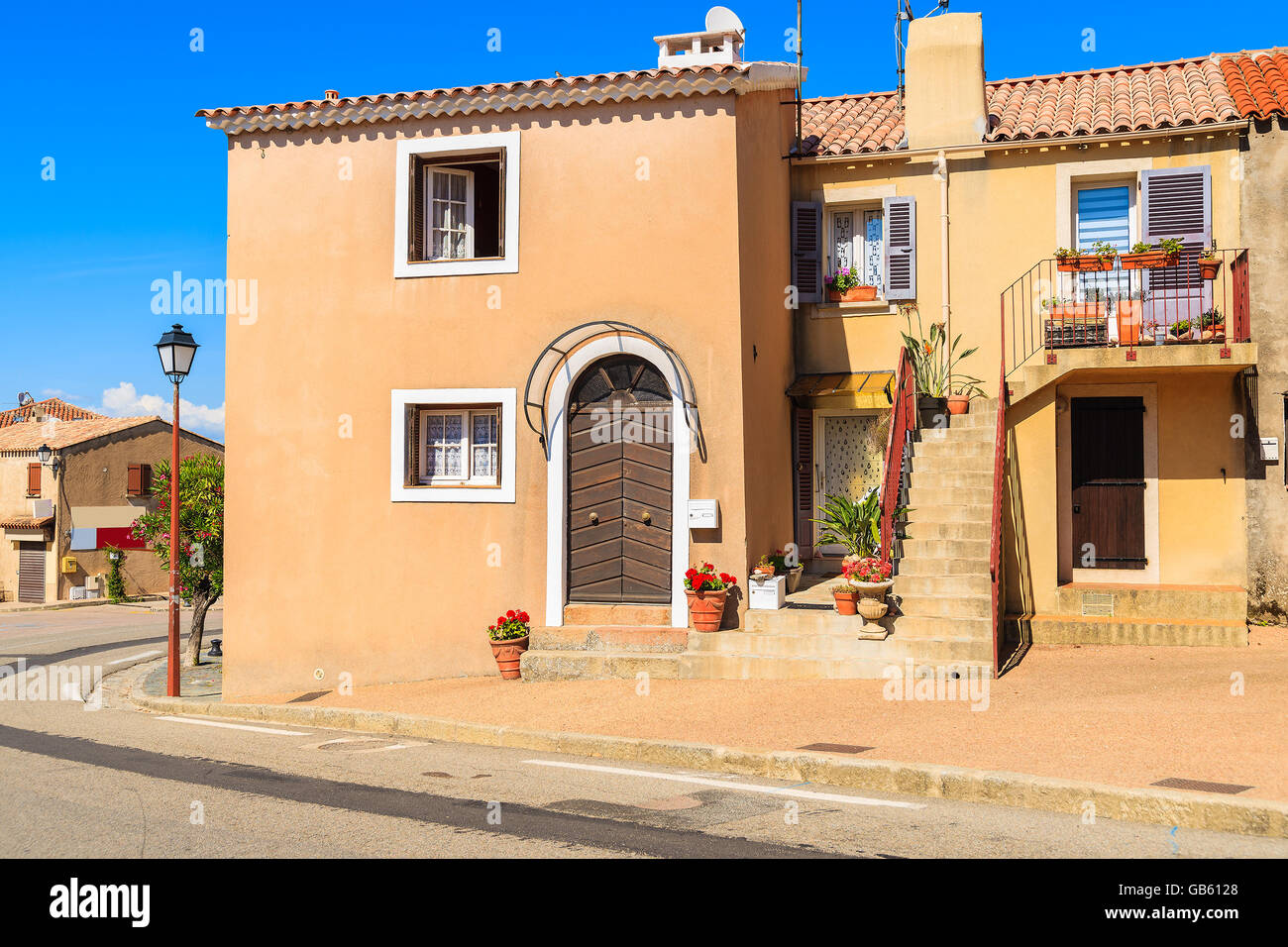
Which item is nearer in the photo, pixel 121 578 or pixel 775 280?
pixel 775 280

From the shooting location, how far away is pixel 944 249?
14344mm

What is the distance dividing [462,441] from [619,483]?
1989 millimetres

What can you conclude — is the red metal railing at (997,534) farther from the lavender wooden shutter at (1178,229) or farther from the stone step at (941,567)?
the lavender wooden shutter at (1178,229)

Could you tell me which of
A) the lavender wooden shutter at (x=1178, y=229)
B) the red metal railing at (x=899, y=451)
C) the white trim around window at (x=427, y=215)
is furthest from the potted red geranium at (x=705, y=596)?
→ the lavender wooden shutter at (x=1178, y=229)

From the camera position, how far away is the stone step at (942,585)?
10930 millimetres

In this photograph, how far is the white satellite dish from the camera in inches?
567

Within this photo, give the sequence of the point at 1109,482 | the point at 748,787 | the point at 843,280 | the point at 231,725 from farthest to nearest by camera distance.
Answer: the point at 843,280 → the point at 1109,482 → the point at 231,725 → the point at 748,787

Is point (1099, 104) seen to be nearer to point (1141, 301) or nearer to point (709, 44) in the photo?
point (1141, 301)

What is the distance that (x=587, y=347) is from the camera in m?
12.2

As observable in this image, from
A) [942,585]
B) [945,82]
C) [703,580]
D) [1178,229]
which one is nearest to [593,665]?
[703,580]

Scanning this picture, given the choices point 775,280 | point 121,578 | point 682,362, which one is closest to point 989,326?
point 775,280

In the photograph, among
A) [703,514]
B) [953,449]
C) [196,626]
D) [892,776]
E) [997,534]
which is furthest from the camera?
[196,626]
